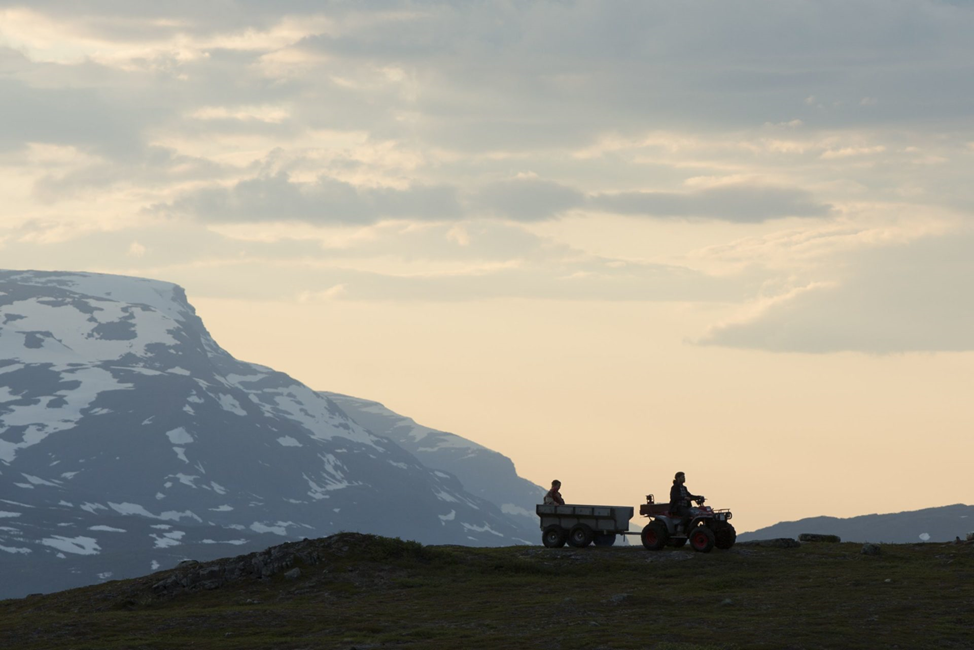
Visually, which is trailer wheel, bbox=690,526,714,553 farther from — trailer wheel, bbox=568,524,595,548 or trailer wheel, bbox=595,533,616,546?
trailer wheel, bbox=568,524,595,548

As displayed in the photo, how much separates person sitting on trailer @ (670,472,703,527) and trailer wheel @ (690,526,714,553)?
75cm

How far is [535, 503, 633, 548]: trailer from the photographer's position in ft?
159

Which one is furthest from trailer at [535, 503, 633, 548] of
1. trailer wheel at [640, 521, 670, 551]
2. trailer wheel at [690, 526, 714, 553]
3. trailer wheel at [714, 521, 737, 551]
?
trailer wheel at [714, 521, 737, 551]

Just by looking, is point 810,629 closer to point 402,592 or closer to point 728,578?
point 728,578

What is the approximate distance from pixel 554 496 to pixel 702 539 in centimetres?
714

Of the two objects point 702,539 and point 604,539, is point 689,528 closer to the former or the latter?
point 702,539

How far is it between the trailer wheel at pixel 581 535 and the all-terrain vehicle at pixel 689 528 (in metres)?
2.31

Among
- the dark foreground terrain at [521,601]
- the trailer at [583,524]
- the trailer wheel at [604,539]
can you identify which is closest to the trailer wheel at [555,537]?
the trailer at [583,524]

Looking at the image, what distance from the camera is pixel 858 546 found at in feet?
166

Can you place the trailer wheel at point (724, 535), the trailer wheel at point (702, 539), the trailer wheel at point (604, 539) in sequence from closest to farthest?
the trailer wheel at point (702, 539)
the trailer wheel at point (724, 535)
the trailer wheel at point (604, 539)

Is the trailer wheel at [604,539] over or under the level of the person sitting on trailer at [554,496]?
under

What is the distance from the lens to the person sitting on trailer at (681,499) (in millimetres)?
46188

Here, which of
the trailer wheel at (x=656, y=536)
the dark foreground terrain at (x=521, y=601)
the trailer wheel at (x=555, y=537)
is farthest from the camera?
the trailer wheel at (x=555, y=537)

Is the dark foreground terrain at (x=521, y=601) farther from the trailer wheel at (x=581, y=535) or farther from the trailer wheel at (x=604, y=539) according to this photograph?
the trailer wheel at (x=581, y=535)
